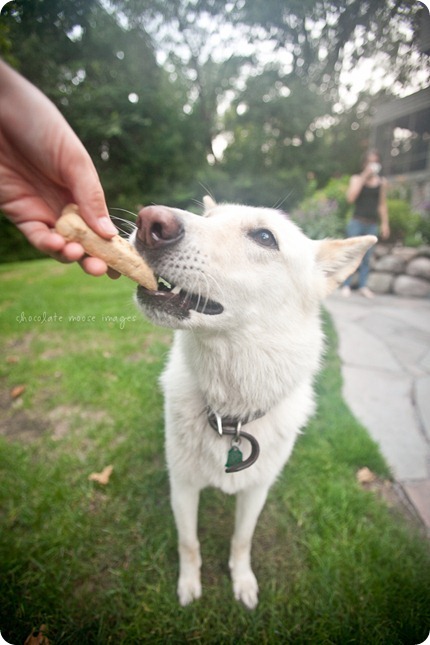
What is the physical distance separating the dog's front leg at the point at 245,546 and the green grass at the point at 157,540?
55 millimetres

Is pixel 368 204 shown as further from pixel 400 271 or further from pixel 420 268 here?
pixel 420 268

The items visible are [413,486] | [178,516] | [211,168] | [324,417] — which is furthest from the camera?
[324,417]

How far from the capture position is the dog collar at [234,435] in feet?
4.09

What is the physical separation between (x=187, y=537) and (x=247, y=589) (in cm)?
41

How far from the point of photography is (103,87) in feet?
5.58

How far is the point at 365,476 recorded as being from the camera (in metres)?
2.04

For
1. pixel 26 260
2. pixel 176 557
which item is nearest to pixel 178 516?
pixel 176 557

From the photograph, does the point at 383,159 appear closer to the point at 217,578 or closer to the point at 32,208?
the point at 32,208

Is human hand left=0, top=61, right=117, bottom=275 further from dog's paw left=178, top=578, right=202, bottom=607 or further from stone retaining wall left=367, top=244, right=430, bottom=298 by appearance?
stone retaining wall left=367, top=244, right=430, bottom=298

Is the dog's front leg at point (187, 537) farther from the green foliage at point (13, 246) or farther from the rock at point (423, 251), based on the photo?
the rock at point (423, 251)

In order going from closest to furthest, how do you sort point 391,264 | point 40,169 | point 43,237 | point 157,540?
point 43,237, point 40,169, point 157,540, point 391,264

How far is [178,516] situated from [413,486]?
4.97ft

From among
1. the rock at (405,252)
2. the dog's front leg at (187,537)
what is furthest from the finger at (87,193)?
the rock at (405,252)

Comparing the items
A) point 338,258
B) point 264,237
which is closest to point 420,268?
point 338,258
